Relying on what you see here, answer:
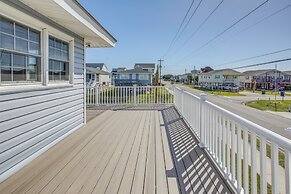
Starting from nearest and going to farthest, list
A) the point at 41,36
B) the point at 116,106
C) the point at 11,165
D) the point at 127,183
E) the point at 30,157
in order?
the point at 127,183 → the point at 11,165 → the point at 30,157 → the point at 41,36 → the point at 116,106

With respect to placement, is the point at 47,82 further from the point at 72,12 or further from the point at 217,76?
the point at 217,76

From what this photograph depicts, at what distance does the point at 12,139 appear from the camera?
107 inches

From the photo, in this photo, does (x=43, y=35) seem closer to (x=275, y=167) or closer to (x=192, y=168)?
(x=192, y=168)

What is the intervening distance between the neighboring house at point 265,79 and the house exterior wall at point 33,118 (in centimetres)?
5615

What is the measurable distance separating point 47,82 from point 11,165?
1.47m

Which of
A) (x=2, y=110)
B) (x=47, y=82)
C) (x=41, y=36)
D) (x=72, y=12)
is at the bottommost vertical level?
(x=2, y=110)


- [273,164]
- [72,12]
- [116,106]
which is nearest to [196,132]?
[273,164]

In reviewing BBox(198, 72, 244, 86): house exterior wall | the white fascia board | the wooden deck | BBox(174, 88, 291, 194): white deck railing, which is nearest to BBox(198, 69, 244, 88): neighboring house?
BBox(198, 72, 244, 86): house exterior wall

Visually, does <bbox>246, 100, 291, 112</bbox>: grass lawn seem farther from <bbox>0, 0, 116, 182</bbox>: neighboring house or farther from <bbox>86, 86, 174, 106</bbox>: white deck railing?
<bbox>0, 0, 116, 182</bbox>: neighboring house

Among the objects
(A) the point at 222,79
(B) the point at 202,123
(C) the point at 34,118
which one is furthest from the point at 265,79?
(C) the point at 34,118

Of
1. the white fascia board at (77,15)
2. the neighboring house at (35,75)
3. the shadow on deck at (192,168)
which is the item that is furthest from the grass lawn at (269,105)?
the neighboring house at (35,75)

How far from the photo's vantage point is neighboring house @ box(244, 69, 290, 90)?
53.6 m

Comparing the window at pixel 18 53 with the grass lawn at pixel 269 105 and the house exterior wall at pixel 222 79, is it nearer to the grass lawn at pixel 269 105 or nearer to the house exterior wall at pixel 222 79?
the grass lawn at pixel 269 105

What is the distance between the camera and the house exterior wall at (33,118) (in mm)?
2613
